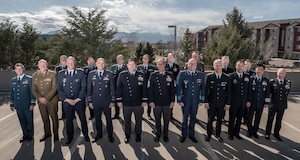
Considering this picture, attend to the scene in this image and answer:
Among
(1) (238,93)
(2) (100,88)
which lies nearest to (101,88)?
(2) (100,88)

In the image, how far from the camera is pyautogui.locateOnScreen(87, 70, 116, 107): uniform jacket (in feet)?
15.5

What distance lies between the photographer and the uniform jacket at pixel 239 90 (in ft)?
16.6

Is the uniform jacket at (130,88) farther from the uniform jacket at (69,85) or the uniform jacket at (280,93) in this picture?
the uniform jacket at (280,93)

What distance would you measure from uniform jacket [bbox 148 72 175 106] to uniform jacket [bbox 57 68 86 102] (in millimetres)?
1407

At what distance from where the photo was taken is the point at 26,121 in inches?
196

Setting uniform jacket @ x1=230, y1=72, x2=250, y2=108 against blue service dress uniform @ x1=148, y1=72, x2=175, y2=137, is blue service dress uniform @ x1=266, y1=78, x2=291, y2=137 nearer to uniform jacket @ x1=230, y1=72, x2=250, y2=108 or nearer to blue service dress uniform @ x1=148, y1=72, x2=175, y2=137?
uniform jacket @ x1=230, y1=72, x2=250, y2=108

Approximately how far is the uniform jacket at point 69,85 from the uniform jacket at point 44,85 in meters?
0.19

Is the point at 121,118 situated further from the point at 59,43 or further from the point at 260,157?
the point at 59,43

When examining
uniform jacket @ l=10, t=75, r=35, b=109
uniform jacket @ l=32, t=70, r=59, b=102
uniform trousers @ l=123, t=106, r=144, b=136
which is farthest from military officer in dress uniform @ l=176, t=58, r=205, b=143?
uniform jacket @ l=10, t=75, r=35, b=109

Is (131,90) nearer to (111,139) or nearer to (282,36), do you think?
(111,139)

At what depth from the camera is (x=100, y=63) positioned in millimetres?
4688

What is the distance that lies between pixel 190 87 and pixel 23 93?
3.36 m

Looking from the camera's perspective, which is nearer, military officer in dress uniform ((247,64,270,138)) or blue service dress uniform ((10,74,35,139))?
blue service dress uniform ((10,74,35,139))

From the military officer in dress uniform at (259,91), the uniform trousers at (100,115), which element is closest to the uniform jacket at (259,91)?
the military officer in dress uniform at (259,91)
